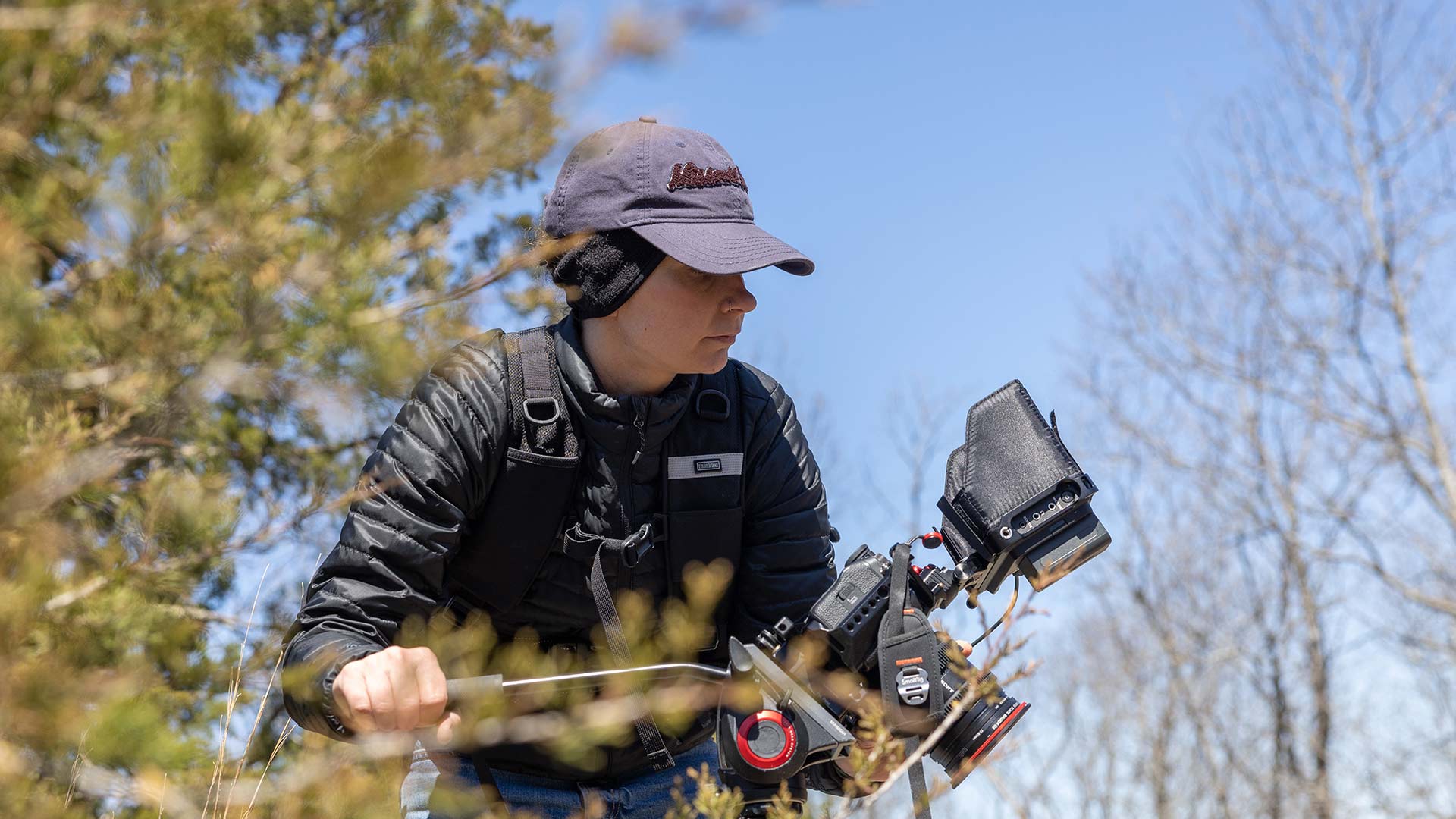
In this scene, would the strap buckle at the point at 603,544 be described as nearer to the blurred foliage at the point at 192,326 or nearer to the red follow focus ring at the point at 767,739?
the blurred foliage at the point at 192,326

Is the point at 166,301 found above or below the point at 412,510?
above

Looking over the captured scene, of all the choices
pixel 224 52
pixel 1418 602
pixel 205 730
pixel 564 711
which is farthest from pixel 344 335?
pixel 1418 602

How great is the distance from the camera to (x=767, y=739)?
1.89 m

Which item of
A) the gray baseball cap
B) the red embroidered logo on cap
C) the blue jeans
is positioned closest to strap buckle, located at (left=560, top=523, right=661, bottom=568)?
the blue jeans

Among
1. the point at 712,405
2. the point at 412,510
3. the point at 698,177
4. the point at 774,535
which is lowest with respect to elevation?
the point at 774,535

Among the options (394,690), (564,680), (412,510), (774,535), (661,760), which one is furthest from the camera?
(774,535)

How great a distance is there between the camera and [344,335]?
1.67 meters

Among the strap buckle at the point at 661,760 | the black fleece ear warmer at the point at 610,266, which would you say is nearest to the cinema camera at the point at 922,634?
the strap buckle at the point at 661,760

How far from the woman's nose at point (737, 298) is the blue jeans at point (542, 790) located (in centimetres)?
84

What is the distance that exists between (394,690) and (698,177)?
43.2 inches

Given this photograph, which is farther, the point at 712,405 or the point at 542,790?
the point at 712,405

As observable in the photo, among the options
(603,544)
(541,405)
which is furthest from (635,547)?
(541,405)

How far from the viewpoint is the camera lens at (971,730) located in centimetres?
195

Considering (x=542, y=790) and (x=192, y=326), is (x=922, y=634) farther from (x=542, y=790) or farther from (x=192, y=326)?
(x=192, y=326)
